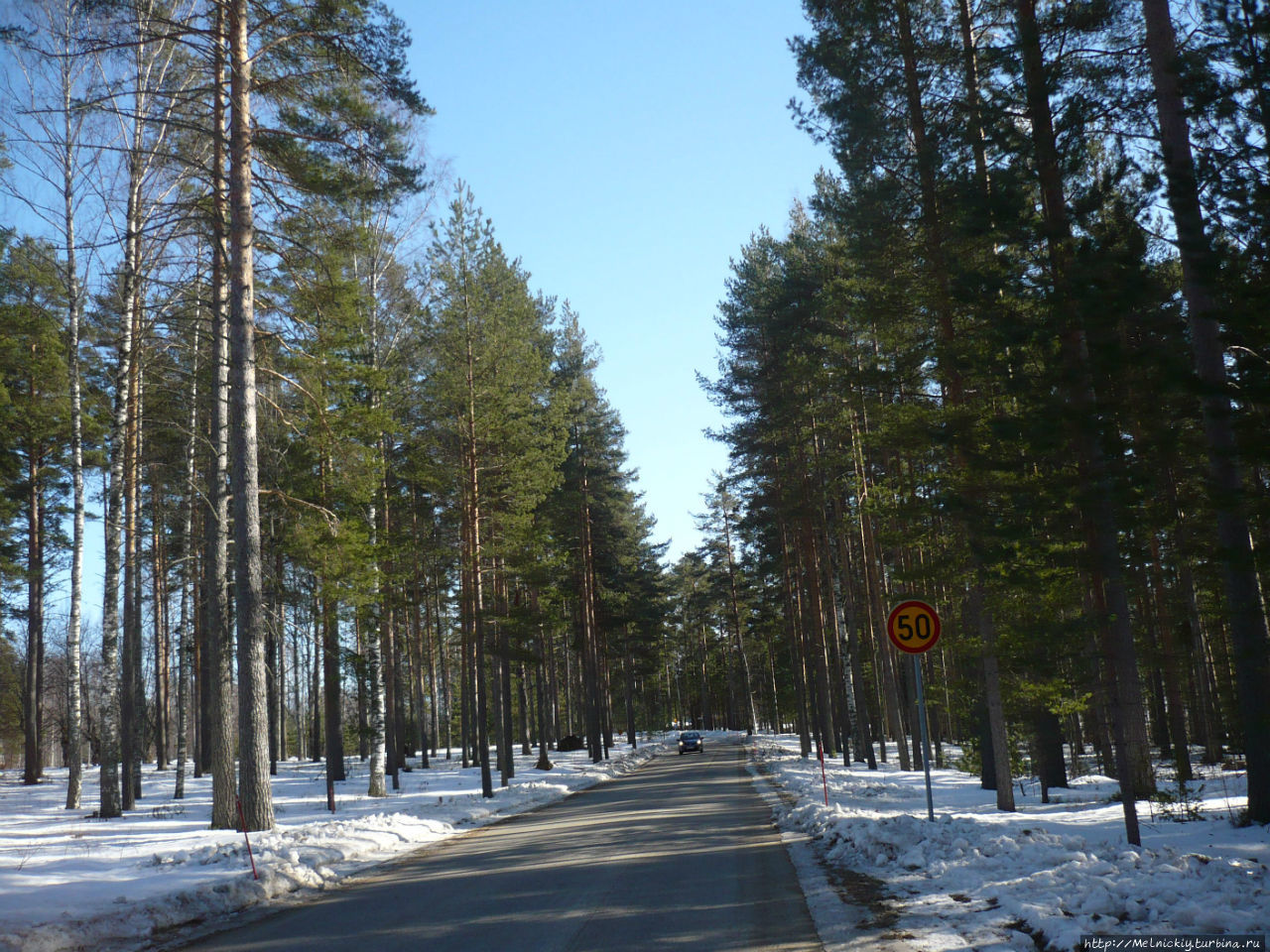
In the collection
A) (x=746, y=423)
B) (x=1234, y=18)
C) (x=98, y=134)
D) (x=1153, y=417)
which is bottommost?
(x=1153, y=417)

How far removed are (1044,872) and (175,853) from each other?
11042 millimetres

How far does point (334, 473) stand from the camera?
18.8 m

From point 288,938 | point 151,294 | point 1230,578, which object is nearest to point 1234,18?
point 1230,578

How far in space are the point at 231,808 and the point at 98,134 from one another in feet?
51.5

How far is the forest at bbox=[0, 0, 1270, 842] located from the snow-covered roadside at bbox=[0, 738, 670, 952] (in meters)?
1.42

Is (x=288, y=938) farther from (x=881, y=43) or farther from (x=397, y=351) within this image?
(x=397, y=351)

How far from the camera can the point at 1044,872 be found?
8.27m

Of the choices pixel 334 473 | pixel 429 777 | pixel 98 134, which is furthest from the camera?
pixel 429 777

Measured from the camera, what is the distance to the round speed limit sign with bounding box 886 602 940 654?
12.2 metres

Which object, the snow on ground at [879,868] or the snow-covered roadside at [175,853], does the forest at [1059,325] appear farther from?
the snow-covered roadside at [175,853]

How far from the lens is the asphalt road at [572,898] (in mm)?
7258

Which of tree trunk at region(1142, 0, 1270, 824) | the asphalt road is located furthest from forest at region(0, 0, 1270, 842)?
the asphalt road

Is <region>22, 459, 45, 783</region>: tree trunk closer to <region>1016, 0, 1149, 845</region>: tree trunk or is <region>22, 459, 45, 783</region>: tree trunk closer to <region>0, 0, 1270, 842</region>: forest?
<region>0, 0, 1270, 842</region>: forest

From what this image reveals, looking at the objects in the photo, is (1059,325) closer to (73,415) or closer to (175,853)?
(175,853)
